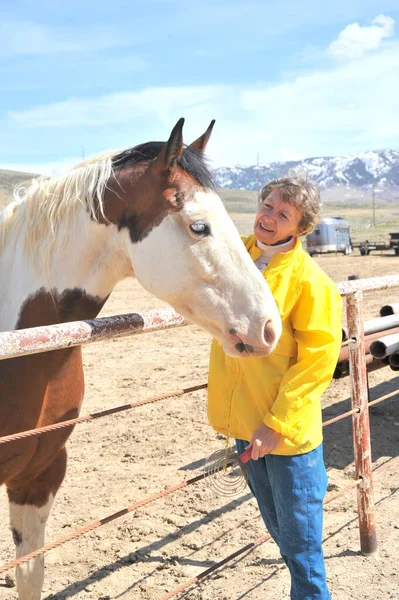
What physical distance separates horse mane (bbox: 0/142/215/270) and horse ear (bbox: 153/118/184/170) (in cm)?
6

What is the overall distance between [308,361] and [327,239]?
33169mm

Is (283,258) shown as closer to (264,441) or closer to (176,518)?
(264,441)

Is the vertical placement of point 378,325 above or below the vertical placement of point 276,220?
below

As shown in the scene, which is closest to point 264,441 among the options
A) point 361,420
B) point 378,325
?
point 361,420

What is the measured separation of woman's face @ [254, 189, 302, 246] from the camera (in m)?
2.03

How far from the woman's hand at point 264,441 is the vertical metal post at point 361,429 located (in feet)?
4.37

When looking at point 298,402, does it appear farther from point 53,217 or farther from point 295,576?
point 53,217

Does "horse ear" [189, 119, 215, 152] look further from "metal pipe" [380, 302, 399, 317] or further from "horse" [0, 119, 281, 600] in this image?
"metal pipe" [380, 302, 399, 317]

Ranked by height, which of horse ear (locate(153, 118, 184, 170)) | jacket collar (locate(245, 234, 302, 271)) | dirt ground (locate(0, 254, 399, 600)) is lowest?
dirt ground (locate(0, 254, 399, 600))

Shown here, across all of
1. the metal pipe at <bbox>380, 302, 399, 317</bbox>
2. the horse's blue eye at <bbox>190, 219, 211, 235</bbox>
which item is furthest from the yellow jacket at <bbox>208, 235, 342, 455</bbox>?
the metal pipe at <bbox>380, 302, 399, 317</bbox>

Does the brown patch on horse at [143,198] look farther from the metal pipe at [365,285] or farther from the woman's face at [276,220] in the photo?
the metal pipe at [365,285]

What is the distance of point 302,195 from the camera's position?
2.01m

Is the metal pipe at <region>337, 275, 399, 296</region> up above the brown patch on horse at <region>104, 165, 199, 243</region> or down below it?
below

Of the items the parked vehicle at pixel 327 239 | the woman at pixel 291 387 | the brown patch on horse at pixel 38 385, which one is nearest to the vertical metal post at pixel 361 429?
the woman at pixel 291 387
